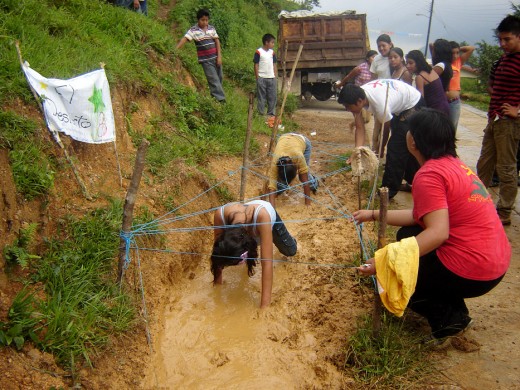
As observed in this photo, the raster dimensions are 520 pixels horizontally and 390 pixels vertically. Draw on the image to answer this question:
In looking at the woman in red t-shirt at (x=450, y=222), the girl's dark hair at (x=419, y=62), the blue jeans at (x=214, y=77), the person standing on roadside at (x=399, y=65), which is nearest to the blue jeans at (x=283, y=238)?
the woman in red t-shirt at (x=450, y=222)

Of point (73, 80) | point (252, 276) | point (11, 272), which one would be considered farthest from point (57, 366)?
point (73, 80)

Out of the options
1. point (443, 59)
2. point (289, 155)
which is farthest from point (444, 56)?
point (289, 155)

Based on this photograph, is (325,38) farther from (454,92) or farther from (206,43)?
(454,92)

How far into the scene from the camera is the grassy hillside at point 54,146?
8.29 feet

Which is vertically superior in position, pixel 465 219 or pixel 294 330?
pixel 465 219

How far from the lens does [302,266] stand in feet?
13.2

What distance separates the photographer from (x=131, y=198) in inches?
105

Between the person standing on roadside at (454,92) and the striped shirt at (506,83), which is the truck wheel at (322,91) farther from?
the striped shirt at (506,83)

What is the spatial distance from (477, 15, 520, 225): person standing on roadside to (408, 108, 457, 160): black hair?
6.08 ft

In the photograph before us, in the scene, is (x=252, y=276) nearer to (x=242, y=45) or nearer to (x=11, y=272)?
(x=11, y=272)

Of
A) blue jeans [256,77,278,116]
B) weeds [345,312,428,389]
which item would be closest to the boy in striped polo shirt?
blue jeans [256,77,278,116]

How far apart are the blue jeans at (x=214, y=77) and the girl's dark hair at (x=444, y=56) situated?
3544 millimetres

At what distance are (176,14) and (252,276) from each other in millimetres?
8546

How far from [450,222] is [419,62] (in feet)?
9.47
